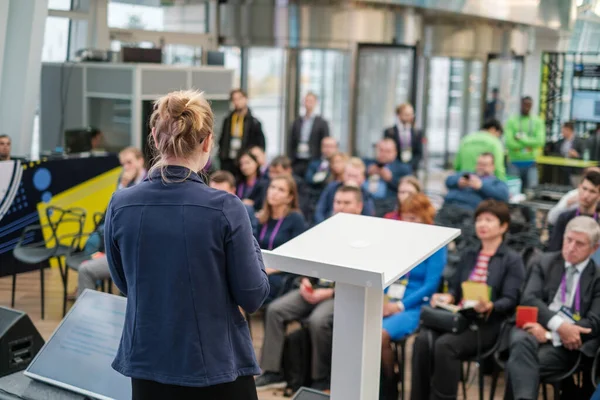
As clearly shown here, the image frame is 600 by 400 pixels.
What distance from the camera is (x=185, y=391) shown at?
7.09ft

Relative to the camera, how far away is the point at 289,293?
5184 mm

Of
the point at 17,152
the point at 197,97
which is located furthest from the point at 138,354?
the point at 17,152

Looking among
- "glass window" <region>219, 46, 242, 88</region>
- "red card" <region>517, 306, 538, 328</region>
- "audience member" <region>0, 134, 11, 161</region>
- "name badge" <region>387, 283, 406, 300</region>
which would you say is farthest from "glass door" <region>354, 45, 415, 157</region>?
"red card" <region>517, 306, 538, 328</region>

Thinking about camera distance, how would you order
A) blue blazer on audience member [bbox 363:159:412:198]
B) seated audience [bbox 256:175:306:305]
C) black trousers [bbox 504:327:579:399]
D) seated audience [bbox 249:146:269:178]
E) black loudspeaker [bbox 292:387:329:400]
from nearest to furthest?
black loudspeaker [bbox 292:387:329:400]
black trousers [bbox 504:327:579:399]
seated audience [bbox 256:175:306:305]
seated audience [bbox 249:146:269:178]
blue blazer on audience member [bbox 363:159:412:198]

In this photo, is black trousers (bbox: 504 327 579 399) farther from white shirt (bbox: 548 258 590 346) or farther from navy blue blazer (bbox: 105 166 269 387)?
navy blue blazer (bbox: 105 166 269 387)

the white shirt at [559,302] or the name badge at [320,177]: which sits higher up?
the name badge at [320,177]

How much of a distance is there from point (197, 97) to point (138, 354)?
2.26 ft

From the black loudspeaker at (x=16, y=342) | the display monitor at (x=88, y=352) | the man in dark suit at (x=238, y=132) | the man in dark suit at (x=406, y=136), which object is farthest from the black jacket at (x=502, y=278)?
the man in dark suit at (x=238, y=132)

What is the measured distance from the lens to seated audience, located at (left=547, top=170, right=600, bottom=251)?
545 centimetres

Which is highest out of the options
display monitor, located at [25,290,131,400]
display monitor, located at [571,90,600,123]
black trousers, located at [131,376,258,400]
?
display monitor, located at [571,90,600,123]

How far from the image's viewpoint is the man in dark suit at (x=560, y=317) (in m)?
4.20

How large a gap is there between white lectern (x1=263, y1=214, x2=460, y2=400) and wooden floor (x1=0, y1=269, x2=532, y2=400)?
2675mm

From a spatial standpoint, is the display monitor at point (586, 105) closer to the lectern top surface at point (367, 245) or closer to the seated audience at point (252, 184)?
the seated audience at point (252, 184)

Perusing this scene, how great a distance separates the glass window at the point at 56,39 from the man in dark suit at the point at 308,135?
2877mm
